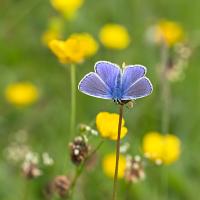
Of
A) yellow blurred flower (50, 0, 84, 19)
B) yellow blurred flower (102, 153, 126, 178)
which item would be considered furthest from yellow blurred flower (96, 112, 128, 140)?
yellow blurred flower (50, 0, 84, 19)

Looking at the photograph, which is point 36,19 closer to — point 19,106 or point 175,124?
point 19,106

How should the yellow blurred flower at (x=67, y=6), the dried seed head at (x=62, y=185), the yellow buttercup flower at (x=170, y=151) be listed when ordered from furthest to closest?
the yellow blurred flower at (x=67, y=6) → the yellow buttercup flower at (x=170, y=151) → the dried seed head at (x=62, y=185)

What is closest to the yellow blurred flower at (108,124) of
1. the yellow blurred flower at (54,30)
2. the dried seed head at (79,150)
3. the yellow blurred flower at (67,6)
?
the dried seed head at (79,150)

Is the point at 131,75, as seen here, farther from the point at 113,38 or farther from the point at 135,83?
the point at 113,38

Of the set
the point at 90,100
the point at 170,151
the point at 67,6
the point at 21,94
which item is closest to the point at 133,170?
the point at 170,151

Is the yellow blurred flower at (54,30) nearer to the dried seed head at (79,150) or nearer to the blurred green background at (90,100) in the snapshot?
the blurred green background at (90,100)

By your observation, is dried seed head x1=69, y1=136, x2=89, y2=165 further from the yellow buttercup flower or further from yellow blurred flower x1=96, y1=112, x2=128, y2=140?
the yellow buttercup flower
